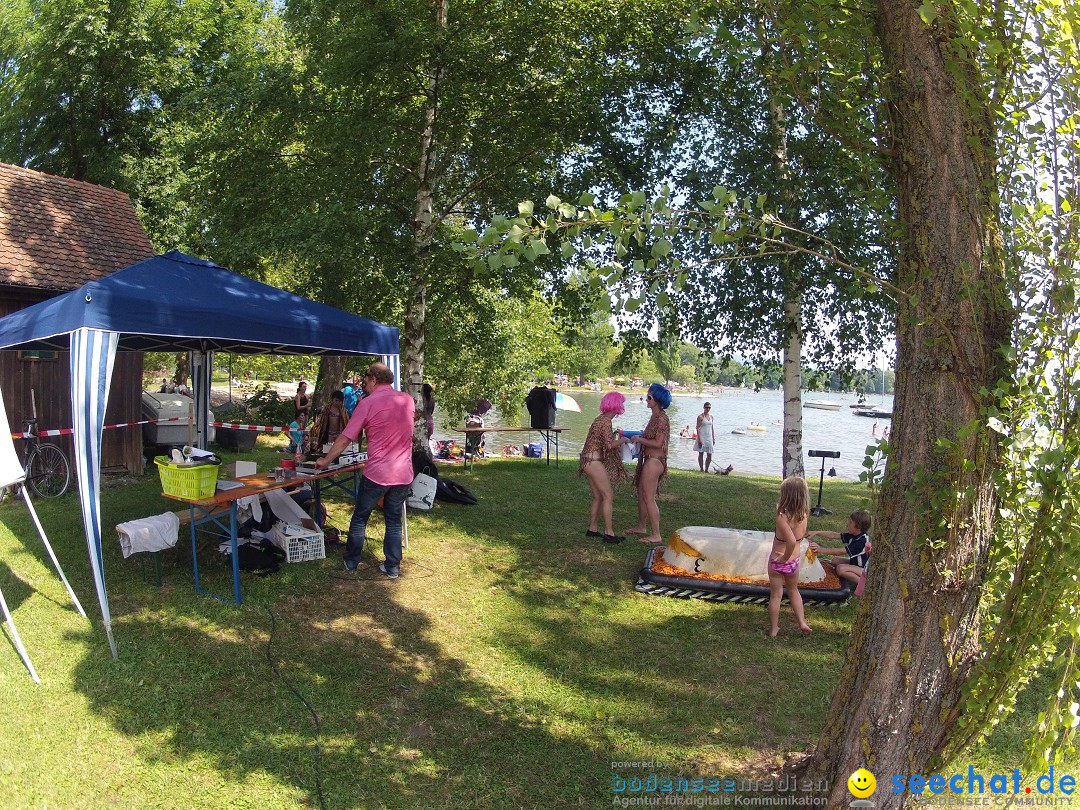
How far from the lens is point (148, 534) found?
6125 mm

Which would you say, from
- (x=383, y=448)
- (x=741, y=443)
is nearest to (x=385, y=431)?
(x=383, y=448)

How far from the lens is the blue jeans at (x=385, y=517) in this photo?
6836 mm

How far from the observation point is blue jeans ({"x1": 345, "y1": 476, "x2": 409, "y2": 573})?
6836 mm

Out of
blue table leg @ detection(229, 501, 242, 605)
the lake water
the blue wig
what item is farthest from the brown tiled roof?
the lake water

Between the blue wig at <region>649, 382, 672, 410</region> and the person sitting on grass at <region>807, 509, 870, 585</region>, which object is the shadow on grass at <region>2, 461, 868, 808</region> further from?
the blue wig at <region>649, 382, 672, 410</region>

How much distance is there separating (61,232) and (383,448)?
8.43 metres

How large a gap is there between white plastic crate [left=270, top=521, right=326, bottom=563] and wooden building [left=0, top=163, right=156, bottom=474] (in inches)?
232

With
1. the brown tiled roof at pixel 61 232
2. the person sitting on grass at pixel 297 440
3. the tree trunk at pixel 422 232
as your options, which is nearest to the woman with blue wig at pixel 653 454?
the tree trunk at pixel 422 232

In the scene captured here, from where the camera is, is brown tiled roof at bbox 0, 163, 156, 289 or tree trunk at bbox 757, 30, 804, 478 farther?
brown tiled roof at bbox 0, 163, 156, 289

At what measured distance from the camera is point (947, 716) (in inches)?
129

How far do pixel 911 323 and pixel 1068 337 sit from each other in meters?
0.58

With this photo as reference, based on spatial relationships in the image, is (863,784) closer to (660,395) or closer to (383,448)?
(383,448)

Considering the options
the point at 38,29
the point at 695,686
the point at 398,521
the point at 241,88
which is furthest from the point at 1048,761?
the point at 38,29

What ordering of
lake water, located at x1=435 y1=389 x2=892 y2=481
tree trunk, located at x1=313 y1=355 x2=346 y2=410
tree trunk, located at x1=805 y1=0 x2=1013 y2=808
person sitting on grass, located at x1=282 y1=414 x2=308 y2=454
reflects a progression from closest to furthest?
tree trunk, located at x1=805 y1=0 x2=1013 y2=808
person sitting on grass, located at x1=282 y1=414 x2=308 y2=454
tree trunk, located at x1=313 y1=355 x2=346 y2=410
lake water, located at x1=435 y1=389 x2=892 y2=481
